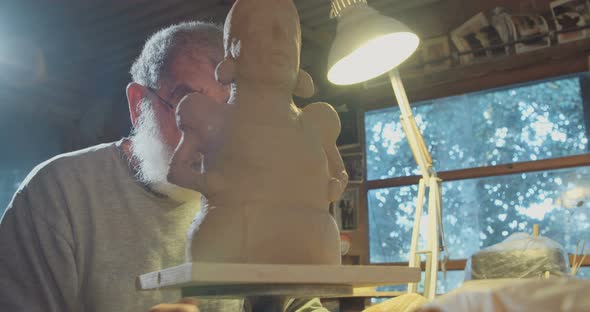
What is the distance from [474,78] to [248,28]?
296 cm

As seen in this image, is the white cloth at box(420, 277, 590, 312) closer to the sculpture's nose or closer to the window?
the sculpture's nose

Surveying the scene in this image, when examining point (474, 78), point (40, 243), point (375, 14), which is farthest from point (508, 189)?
point (40, 243)

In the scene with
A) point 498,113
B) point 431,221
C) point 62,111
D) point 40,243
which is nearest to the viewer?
point 40,243

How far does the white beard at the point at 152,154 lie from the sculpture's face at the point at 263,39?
0.58 metres

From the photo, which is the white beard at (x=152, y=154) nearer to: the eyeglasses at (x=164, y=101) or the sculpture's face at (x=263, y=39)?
the eyeglasses at (x=164, y=101)

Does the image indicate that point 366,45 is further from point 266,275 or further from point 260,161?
point 266,275

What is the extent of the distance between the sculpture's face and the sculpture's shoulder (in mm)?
82

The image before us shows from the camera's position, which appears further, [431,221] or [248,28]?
[431,221]

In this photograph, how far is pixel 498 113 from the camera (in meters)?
3.55

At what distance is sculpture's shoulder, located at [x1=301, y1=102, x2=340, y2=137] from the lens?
1062 mm

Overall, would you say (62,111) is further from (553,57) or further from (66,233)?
(553,57)

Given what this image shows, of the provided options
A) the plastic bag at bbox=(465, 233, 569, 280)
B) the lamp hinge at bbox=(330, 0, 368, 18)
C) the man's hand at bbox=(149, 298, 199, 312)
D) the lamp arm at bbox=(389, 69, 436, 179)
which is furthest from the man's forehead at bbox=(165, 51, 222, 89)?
the plastic bag at bbox=(465, 233, 569, 280)

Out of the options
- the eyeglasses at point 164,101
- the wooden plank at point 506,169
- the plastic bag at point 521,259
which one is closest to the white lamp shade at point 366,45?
the eyeglasses at point 164,101

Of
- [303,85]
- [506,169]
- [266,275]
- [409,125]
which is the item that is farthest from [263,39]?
[506,169]
